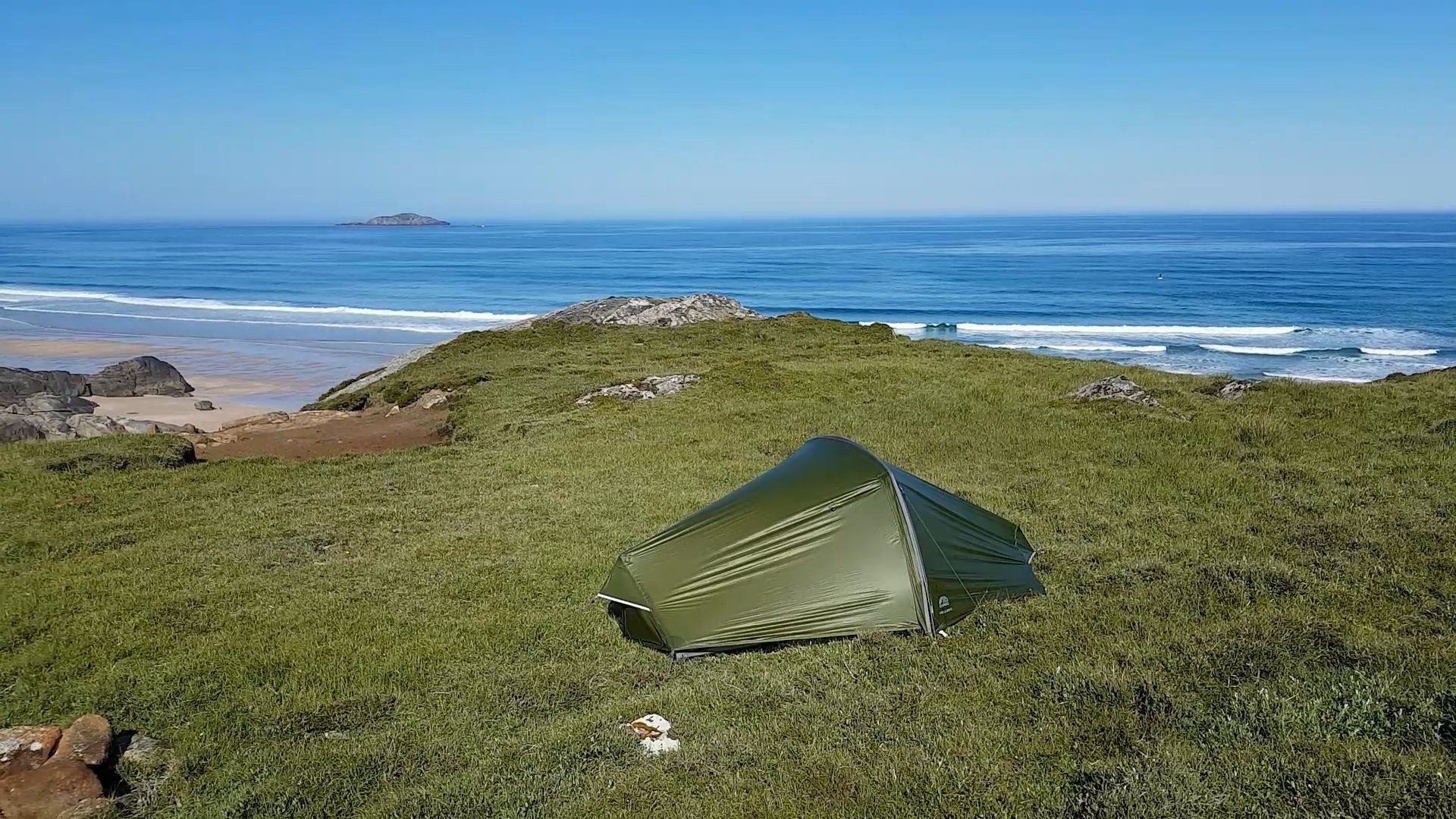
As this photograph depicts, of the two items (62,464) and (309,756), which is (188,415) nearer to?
(62,464)

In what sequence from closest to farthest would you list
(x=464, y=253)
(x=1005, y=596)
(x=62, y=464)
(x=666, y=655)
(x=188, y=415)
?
1. (x=666, y=655)
2. (x=1005, y=596)
3. (x=62, y=464)
4. (x=188, y=415)
5. (x=464, y=253)

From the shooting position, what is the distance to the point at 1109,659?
26.8 feet

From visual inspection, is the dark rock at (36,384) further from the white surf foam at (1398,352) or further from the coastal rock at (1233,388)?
the white surf foam at (1398,352)

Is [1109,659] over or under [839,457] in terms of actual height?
under

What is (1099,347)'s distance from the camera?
4981 centimetres

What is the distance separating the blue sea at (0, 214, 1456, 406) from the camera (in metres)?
47.0

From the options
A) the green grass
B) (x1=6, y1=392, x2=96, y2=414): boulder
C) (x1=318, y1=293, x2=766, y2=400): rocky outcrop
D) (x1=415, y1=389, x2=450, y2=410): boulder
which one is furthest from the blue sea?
the green grass

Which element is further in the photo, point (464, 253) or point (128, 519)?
point (464, 253)

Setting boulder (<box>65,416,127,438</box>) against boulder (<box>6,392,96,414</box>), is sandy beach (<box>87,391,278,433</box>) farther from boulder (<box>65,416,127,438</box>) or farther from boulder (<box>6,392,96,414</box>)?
boulder (<box>65,416,127,438</box>)

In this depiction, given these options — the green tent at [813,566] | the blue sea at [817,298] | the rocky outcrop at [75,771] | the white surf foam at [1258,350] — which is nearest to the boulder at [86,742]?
the rocky outcrop at [75,771]

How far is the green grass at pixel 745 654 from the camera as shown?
648 centimetres

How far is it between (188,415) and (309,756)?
1171 inches

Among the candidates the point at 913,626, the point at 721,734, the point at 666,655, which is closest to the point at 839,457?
the point at 913,626

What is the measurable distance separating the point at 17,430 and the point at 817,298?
194ft
